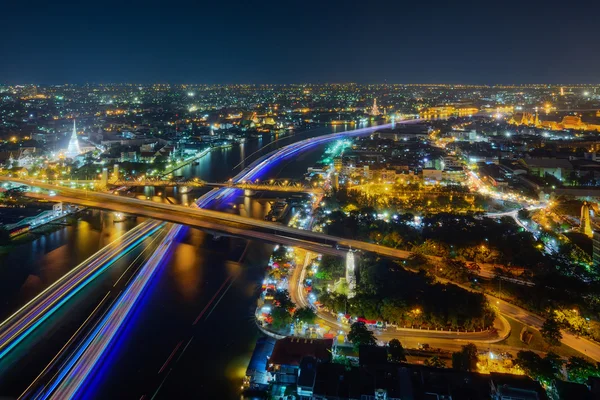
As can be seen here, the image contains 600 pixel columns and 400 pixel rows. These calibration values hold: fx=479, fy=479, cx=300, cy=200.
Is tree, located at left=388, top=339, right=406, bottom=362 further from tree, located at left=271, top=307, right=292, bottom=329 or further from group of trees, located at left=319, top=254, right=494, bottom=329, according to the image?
tree, located at left=271, top=307, right=292, bottom=329

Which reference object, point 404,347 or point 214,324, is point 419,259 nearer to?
point 404,347

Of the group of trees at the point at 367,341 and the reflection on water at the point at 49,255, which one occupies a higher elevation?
the group of trees at the point at 367,341

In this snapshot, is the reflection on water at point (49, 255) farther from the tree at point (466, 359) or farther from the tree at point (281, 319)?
the tree at point (466, 359)

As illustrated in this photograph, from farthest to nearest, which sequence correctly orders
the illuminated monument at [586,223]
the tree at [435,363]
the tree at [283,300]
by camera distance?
1. the illuminated monument at [586,223]
2. the tree at [283,300]
3. the tree at [435,363]

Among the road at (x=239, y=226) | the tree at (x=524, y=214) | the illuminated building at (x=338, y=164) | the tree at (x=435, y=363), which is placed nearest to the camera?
the tree at (x=435, y=363)

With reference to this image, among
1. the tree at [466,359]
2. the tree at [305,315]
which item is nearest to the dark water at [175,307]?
the tree at [305,315]

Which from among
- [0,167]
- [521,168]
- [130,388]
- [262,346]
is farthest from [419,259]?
[0,167]

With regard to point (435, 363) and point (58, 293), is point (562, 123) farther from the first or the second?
point (58, 293)
